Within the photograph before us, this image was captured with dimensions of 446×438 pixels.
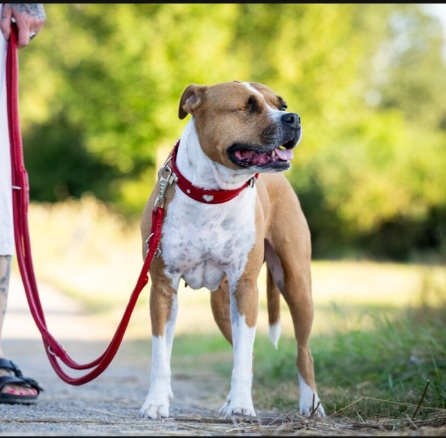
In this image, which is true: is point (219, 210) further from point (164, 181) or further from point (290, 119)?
point (290, 119)

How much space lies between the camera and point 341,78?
2369cm

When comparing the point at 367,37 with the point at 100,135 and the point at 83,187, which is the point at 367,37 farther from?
the point at 100,135

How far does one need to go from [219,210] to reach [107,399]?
2074 mm

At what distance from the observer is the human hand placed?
5.13 m

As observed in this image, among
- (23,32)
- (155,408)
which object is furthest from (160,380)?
(23,32)

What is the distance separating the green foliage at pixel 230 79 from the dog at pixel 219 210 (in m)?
14.2

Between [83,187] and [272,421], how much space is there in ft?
93.2

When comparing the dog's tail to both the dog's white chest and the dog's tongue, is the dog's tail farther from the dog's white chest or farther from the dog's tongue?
the dog's tongue

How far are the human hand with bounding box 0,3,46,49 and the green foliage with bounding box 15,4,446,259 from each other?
544 inches

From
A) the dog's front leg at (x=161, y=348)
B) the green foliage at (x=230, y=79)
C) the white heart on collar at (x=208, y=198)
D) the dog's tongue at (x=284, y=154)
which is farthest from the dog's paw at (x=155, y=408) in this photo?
the green foliage at (x=230, y=79)

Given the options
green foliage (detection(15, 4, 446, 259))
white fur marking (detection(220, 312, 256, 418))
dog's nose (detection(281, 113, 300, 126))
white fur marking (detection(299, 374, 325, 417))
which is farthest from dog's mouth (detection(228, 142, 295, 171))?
green foliage (detection(15, 4, 446, 259))

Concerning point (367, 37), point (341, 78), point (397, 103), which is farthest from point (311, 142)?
point (397, 103)

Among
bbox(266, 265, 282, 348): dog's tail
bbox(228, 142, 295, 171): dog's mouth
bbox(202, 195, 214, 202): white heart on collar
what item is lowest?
bbox(266, 265, 282, 348): dog's tail

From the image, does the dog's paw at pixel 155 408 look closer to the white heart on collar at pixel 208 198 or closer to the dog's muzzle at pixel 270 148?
the white heart on collar at pixel 208 198
